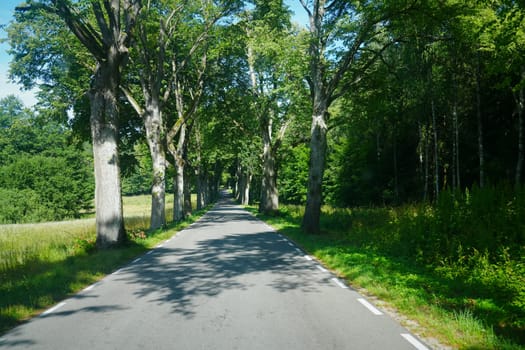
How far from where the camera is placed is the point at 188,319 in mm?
5730

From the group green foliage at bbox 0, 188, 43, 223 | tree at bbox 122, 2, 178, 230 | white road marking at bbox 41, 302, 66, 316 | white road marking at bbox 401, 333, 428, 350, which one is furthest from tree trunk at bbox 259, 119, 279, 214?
green foliage at bbox 0, 188, 43, 223

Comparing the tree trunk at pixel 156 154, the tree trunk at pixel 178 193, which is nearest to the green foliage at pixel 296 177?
the tree trunk at pixel 178 193

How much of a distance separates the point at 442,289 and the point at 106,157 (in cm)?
1061

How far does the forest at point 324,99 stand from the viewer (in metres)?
10.7

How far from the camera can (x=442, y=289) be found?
734 centimetres

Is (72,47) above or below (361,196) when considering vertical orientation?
above

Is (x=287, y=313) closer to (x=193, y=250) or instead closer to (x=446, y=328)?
(x=446, y=328)

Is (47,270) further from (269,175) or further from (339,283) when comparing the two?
(269,175)

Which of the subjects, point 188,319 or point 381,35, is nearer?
point 188,319

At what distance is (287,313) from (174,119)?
25.1 m

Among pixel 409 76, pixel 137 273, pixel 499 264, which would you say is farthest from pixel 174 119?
pixel 499 264

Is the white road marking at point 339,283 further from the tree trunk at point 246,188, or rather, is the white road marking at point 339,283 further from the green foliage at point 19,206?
the tree trunk at point 246,188

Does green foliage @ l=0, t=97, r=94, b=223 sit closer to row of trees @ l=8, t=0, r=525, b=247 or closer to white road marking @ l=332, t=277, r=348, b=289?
row of trees @ l=8, t=0, r=525, b=247

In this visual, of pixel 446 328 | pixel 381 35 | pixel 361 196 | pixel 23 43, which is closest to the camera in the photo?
pixel 446 328
